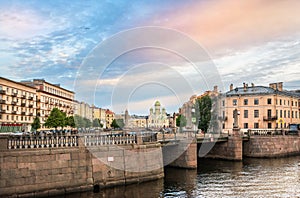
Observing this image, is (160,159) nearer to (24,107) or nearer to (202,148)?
(202,148)

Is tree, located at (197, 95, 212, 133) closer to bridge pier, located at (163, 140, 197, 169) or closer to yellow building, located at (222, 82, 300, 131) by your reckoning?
yellow building, located at (222, 82, 300, 131)

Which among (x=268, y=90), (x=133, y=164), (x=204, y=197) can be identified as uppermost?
(x=268, y=90)

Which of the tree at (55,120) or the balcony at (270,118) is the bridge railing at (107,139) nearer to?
A: the tree at (55,120)

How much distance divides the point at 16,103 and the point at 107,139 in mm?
61014

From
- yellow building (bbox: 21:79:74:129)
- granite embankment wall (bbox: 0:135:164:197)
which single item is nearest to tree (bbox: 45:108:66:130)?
yellow building (bbox: 21:79:74:129)

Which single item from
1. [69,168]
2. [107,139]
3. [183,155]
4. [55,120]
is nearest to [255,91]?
[183,155]

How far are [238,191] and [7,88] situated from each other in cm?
6401

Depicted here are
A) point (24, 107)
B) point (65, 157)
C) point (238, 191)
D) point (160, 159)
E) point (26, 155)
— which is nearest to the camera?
point (26, 155)

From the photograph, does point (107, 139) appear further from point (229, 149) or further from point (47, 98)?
point (47, 98)

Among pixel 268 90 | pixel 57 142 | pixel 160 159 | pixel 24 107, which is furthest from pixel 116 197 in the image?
pixel 24 107

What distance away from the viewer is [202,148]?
4797 centimetres

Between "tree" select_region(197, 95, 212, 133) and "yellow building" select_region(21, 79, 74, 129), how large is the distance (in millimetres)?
48307

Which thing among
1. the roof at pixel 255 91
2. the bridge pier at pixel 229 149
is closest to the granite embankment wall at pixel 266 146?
the bridge pier at pixel 229 149

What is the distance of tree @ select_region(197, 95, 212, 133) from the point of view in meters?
67.8
